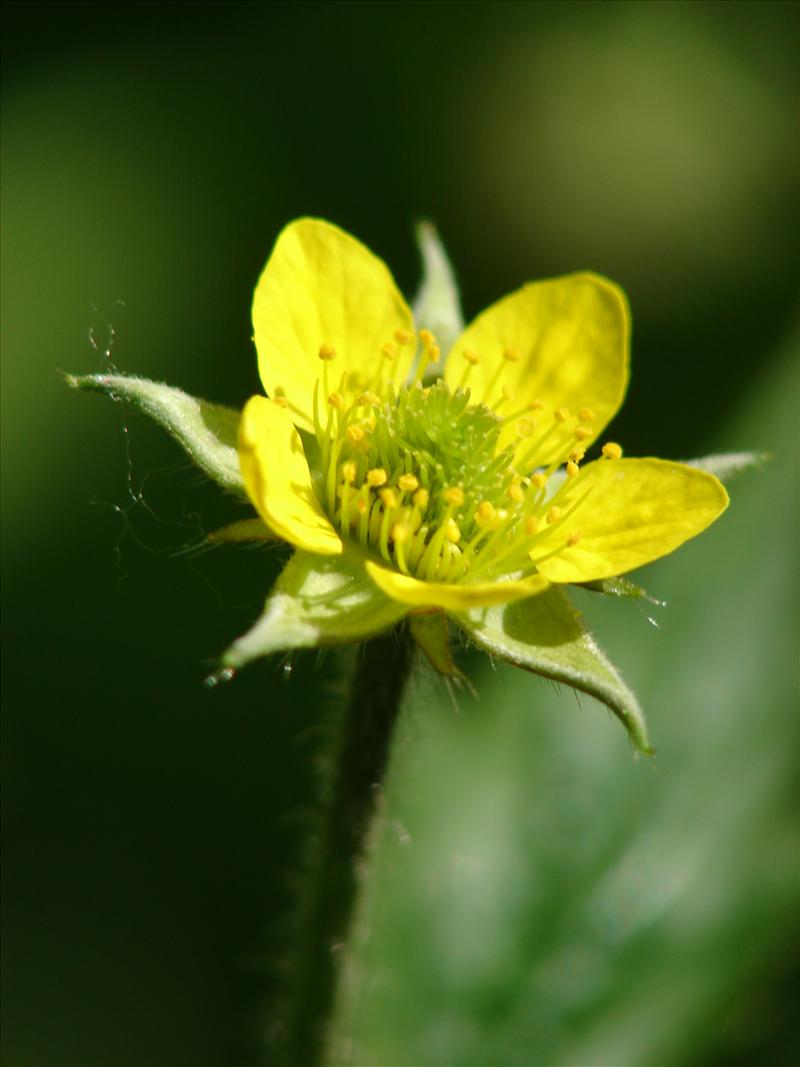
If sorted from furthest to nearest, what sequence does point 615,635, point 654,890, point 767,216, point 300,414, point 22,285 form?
1. point 767,216
2. point 22,285
3. point 615,635
4. point 654,890
5. point 300,414

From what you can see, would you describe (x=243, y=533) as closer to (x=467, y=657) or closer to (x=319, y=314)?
(x=319, y=314)

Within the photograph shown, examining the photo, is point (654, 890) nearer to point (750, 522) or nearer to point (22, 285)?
point (750, 522)

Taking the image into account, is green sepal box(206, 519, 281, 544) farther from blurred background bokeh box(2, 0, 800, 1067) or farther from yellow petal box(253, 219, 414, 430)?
blurred background bokeh box(2, 0, 800, 1067)

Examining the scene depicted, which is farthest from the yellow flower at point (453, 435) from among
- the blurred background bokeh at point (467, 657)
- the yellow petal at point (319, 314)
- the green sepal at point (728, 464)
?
the blurred background bokeh at point (467, 657)

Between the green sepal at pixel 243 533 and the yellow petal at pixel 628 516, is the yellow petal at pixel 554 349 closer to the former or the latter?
the yellow petal at pixel 628 516

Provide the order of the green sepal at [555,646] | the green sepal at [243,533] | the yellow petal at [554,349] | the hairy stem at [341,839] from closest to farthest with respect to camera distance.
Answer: the green sepal at [555,646] < the green sepal at [243,533] < the hairy stem at [341,839] < the yellow petal at [554,349]

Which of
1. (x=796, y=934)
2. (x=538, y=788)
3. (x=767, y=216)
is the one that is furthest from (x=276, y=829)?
(x=767, y=216)

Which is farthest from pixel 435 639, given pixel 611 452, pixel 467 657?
pixel 467 657
